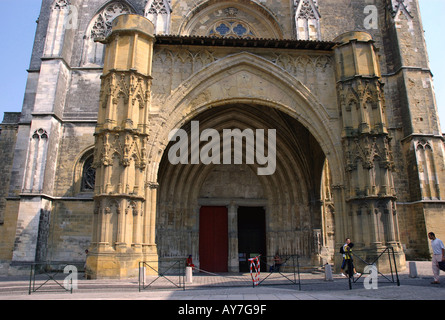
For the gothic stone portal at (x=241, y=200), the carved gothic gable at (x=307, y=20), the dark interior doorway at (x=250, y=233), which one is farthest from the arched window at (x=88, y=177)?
the carved gothic gable at (x=307, y=20)

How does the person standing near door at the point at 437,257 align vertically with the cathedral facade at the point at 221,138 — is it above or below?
below

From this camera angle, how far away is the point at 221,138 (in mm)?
15344

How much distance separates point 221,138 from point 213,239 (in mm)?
4430

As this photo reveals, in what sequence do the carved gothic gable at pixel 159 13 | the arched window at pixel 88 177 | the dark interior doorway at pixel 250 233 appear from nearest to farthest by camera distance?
the dark interior doorway at pixel 250 233
the arched window at pixel 88 177
the carved gothic gable at pixel 159 13

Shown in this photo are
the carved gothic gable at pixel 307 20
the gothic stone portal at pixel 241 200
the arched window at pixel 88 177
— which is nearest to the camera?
the gothic stone portal at pixel 241 200

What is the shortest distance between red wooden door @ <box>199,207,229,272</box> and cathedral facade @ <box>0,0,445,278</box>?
0.06 meters

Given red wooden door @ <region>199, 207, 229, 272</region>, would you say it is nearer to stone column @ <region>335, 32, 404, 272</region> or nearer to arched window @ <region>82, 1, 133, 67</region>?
stone column @ <region>335, 32, 404, 272</region>

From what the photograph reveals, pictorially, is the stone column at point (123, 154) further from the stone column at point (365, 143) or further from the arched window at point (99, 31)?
the arched window at point (99, 31)

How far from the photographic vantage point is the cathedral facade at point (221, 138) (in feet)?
36.7

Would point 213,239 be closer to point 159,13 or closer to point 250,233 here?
point 250,233

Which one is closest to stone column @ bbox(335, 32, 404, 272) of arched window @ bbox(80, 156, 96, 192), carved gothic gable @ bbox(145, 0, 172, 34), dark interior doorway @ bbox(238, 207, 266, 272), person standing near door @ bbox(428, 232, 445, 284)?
person standing near door @ bbox(428, 232, 445, 284)

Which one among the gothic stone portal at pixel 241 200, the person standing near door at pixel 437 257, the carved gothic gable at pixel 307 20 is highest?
the carved gothic gable at pixel 307 20

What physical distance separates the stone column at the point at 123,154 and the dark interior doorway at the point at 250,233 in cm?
569
